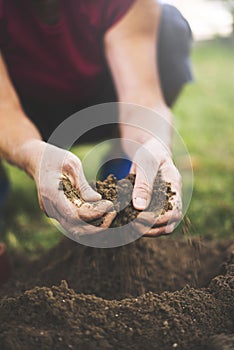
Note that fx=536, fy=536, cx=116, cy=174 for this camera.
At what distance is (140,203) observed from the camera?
5.66ft

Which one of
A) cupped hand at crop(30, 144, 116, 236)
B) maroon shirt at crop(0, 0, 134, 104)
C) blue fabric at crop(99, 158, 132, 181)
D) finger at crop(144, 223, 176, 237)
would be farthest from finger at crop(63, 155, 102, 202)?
maroon shirt at crop(0, 0, 134, 104)

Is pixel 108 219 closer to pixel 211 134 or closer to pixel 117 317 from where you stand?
pixel 117 317

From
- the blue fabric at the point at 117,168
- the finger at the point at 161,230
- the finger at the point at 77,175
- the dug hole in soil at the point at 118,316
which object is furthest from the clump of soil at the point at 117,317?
the blue fabric at the point at 117,168

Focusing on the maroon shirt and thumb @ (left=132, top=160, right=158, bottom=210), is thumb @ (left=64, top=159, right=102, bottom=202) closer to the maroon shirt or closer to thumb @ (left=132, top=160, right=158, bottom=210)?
thumb @ (left=132, top=160, right=158, bottom=210)

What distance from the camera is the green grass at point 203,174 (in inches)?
119

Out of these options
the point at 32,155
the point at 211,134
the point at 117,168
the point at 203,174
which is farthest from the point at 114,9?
the point at 211,134

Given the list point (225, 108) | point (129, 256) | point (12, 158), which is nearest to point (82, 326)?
point (129, 256)

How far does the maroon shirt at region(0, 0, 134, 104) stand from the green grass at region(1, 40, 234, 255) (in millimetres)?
782

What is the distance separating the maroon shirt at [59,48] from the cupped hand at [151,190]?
37.8 inches

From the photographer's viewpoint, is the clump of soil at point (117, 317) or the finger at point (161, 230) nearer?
the clump of soil at point (117, 317)

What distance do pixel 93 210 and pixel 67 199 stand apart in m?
0.09

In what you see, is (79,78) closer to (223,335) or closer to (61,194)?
(61,194)

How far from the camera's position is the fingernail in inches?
67.8

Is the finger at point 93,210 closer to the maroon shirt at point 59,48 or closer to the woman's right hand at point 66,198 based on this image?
the woman's right hand at point 66,198
